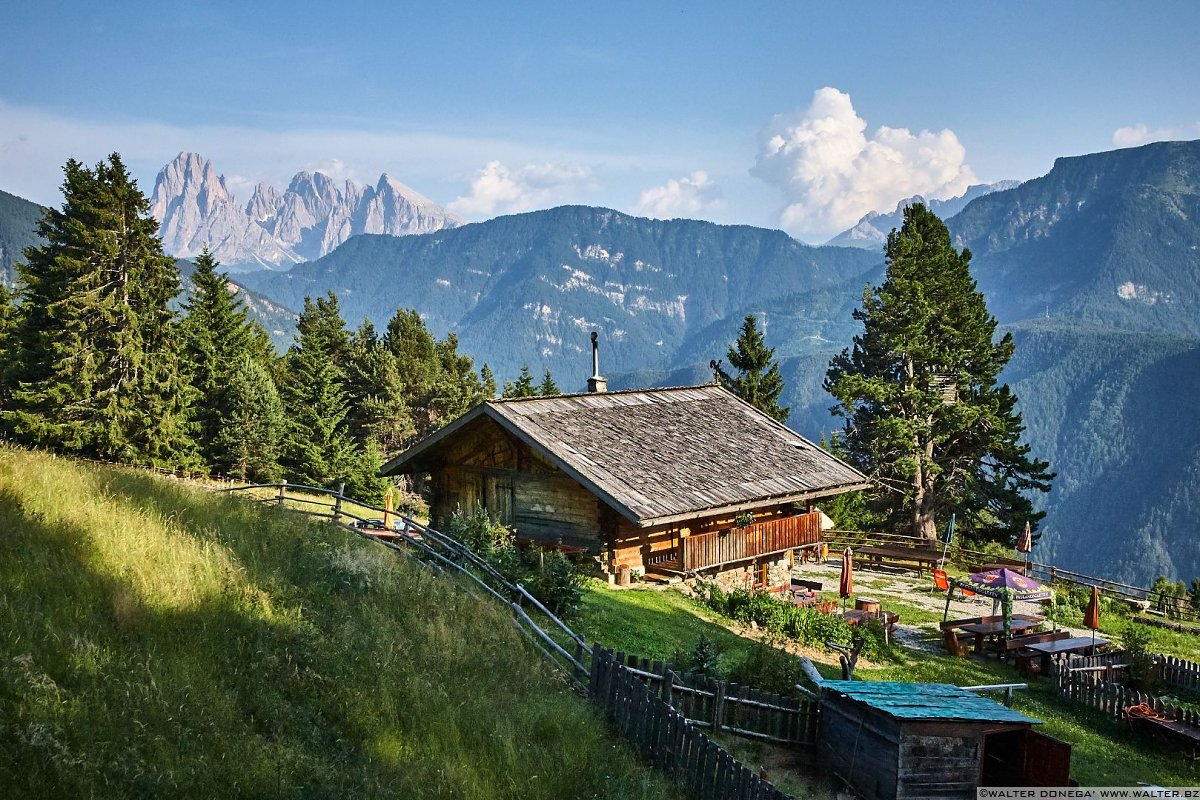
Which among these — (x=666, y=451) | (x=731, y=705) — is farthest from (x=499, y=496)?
(x=731, y=705)

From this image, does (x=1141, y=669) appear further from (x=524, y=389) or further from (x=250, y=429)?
(x=524, y=389)

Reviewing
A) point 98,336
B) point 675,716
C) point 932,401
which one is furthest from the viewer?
point 932,401

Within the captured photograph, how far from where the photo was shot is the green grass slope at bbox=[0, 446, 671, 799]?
25.2ft

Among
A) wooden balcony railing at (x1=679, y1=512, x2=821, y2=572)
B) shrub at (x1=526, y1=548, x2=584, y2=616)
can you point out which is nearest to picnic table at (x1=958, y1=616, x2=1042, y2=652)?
wooden balcony railing at (x1=679, y1=512, x2=821, y2=572)

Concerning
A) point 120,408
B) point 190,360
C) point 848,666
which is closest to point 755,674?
point 848,666

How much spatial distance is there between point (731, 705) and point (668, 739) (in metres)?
2.70

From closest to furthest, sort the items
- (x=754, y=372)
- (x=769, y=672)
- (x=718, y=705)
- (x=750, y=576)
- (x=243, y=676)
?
1. (x=243, y=676)
2. (x=718, y=705)
3. (x=769, y=672)
4. (x=750, y=576)
5. (x=754, y=372)

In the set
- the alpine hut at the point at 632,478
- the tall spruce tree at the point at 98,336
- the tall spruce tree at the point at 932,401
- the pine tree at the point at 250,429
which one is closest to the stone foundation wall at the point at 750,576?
the alpine hut at the point at 632,478

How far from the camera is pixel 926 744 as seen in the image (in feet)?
37.8

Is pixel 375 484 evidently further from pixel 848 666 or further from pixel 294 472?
pixel 848 666

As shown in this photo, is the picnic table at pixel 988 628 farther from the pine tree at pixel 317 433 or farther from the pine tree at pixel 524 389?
the pine tree at pixel 524 389

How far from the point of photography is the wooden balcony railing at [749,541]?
2398cm

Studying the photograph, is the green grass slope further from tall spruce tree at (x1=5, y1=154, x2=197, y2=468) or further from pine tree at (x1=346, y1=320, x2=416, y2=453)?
pine tree at (x1=346, y1=320, x2=416, y2=453)

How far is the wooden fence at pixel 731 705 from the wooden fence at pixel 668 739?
344 millimetres
